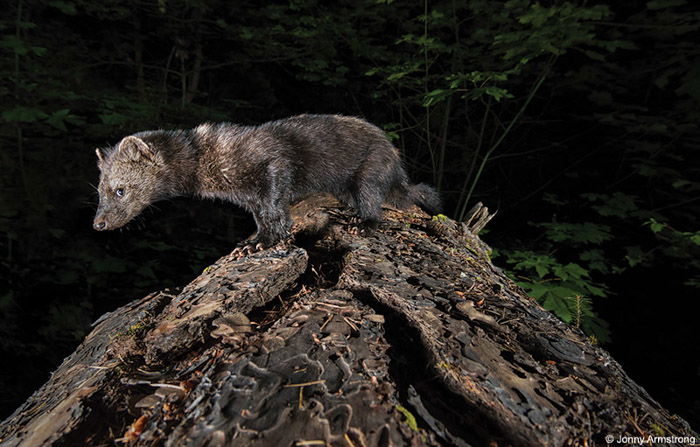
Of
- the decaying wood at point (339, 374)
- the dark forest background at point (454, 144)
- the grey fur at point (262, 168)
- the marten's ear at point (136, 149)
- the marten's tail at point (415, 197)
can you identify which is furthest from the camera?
the dark forest background at point (454, 144)

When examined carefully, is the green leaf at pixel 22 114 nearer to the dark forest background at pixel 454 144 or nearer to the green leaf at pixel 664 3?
the dark forest background at pixel 454 144

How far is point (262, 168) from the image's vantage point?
3215 millimetres

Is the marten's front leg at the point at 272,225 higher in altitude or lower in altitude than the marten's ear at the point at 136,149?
lower

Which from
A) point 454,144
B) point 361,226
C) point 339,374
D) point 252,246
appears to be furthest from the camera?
point 454,144

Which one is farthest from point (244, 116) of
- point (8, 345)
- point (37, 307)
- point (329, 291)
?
point (329, 291)

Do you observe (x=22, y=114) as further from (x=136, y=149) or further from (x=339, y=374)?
(x=339, y=374)

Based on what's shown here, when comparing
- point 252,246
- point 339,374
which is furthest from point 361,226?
point 339,374

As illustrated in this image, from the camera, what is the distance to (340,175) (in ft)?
11.6

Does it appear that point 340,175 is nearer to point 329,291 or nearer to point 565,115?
point 329,291

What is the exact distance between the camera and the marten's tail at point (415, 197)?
12.3 feet

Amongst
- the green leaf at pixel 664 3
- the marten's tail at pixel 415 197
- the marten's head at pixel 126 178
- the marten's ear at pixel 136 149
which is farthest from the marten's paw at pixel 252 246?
the green leaf at pixel 664 3

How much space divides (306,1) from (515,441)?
6.60m

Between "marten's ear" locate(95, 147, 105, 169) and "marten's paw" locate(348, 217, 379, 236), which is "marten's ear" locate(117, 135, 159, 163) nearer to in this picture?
"marten's ear" locate(95, 147, 105, 169)

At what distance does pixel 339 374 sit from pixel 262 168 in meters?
2.45
